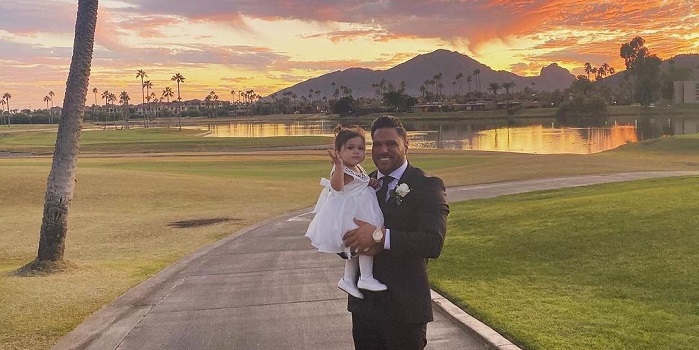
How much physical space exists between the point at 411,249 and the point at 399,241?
0.08m

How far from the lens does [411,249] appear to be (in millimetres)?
3383

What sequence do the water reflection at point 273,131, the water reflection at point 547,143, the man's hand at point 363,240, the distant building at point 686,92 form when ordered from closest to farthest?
the man's hand at point 363,240
the water reflection at point 547,143
the water reflection at point 273,131
the distant building at point 686,92

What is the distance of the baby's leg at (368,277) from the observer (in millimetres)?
3561

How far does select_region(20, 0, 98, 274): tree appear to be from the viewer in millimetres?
11789

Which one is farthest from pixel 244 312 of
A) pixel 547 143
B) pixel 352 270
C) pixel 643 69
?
pixel 643 69

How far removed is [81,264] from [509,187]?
17.4 meters

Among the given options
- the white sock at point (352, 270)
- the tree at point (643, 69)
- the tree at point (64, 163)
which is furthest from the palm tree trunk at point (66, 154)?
the tree at point (643, 69)

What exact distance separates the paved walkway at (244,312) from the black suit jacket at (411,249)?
3183 mm

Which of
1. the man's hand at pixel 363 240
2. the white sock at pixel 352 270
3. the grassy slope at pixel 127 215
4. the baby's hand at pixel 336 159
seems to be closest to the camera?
the man's hand at pixel 363 240

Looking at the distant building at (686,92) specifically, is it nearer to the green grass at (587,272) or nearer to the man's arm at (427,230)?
the green grass at (587,272)

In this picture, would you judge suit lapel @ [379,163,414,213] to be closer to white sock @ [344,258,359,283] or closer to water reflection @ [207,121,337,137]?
white sock @ [344,258,359,283]

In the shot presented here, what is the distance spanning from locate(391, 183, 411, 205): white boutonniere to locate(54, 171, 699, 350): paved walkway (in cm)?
352

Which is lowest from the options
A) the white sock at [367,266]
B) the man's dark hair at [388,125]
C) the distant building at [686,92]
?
the white sock at [367,266]

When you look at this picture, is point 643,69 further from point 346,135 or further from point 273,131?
point 346,135
